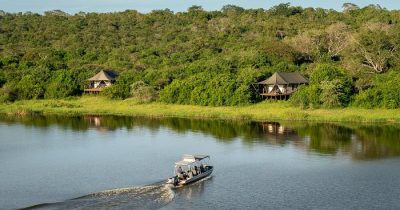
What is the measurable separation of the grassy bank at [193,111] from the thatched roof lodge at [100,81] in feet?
7.69

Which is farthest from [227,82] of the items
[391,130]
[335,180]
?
[335,180]

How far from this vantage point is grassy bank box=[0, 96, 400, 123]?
229 feet

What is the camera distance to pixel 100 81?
92.9 m

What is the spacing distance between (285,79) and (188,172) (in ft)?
136

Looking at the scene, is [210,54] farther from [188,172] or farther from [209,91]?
[188,172]

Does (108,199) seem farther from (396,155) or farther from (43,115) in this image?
(43,115)

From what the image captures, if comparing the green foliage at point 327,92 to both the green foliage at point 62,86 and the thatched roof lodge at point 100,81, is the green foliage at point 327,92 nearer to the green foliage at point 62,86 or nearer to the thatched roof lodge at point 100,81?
the thatched roof lodge at point 100,81

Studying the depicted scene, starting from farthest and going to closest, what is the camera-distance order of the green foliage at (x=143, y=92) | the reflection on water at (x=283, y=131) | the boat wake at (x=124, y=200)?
the green foliage at (x=143, y=92) < the reflection on water at (x=283, y=131) < the boat wake at (x=124, y=200)

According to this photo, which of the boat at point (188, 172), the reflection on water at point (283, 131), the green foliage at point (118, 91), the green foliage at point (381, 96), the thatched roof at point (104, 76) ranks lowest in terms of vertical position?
the boat at point (188, 172)

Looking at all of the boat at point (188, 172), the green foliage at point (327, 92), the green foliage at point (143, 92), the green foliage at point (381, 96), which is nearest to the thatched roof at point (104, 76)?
the green foliage at point (143, 92)

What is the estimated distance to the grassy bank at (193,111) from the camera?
69938 mm

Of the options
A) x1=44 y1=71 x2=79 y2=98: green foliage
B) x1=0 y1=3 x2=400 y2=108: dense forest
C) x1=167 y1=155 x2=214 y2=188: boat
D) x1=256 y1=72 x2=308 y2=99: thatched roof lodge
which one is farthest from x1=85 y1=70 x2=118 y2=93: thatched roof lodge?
x1=167 y1=155 x2=214 y2=188: boat

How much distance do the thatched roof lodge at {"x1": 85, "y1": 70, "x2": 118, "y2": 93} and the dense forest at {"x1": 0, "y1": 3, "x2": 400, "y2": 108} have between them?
4.36ft

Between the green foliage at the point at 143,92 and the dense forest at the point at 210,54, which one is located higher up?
the dense forest at the point at 210,54
